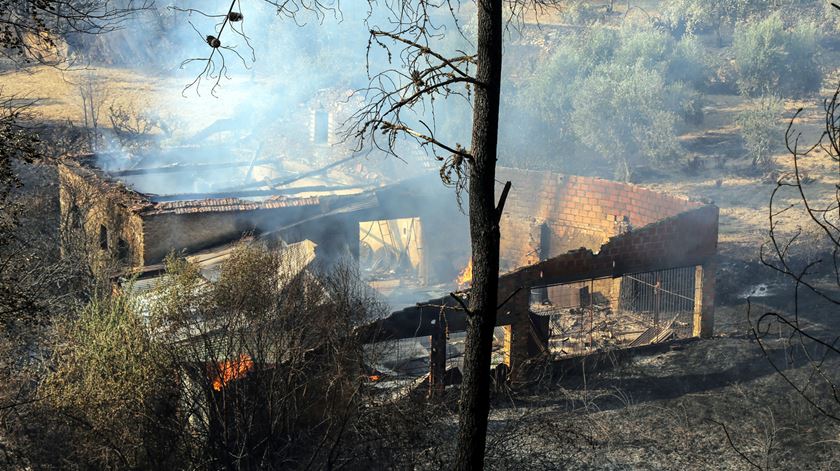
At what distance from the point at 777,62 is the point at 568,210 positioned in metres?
20.5

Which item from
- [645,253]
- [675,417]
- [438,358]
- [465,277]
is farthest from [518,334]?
[465,277]

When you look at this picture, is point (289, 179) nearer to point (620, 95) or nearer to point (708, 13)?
point (620, 95)

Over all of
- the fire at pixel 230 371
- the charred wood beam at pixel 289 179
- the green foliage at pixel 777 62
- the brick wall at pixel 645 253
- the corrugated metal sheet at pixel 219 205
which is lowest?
the fire at pixel 230 371

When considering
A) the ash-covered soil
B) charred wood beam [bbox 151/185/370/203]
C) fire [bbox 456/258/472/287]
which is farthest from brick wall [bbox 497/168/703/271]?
charred wood beam [bbox 151/185/370/203]

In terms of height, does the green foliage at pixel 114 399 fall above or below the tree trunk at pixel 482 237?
below

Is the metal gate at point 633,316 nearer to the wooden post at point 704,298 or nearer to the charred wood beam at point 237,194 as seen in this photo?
the wooden post at point 704,298

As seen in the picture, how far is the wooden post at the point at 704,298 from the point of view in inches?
735

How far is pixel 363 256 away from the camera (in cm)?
3025

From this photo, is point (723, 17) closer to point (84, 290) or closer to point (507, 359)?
point (507, 359)

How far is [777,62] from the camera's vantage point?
37344 mm

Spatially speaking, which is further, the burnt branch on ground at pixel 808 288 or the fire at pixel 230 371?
the burnt branch on ground at pixel 808 288

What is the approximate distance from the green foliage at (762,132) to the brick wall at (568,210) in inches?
501

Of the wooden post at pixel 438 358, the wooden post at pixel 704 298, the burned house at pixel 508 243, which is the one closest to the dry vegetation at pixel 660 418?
the wooden post at pixel 704 298

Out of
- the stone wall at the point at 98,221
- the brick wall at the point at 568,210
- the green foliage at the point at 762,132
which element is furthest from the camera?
the green foliage at the point at 762,132
